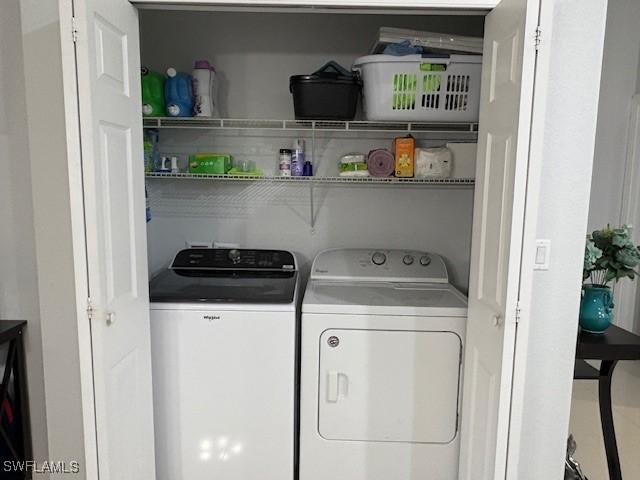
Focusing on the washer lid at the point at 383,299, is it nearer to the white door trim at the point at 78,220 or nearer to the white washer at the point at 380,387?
Result: the white washer at the point at 380,387

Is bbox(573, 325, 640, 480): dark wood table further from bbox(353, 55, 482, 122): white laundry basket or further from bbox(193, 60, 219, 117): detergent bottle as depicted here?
bbox(193, 60, 219, 117): detergent bottle

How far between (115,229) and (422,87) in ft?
4.97

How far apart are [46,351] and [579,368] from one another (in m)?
2.33

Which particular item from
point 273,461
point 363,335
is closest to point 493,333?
point 363,335

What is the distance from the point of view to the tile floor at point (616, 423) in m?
2.35

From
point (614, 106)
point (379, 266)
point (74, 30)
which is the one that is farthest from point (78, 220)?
point (614, 106)

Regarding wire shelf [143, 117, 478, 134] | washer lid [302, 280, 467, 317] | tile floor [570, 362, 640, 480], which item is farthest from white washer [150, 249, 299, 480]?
tile floor [570, 362, 640, 480]

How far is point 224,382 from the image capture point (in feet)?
6.54

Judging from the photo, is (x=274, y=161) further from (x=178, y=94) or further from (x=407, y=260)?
(x=407, y=260)

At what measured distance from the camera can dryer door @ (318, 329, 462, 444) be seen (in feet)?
6.50

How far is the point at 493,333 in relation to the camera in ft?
5.04

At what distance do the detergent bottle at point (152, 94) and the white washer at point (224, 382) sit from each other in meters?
0.93

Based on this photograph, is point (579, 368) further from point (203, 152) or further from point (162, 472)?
point (203, 152)

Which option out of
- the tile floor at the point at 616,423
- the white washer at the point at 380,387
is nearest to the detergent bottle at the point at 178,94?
the white washer at the point at 380,387
